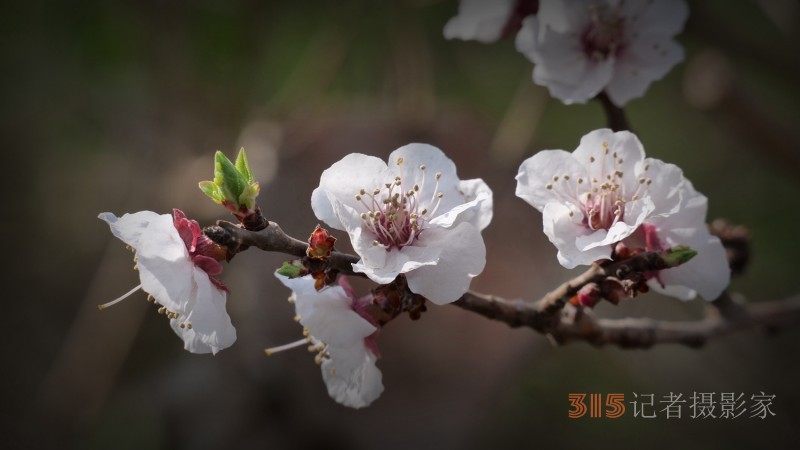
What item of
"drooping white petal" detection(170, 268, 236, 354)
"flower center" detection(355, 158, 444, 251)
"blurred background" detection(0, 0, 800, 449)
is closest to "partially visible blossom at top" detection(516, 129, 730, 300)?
"flower center" detection(355, 158, 444, 251)

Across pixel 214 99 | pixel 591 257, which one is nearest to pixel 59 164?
pixel 214 99

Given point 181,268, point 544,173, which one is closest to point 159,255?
point 181,268

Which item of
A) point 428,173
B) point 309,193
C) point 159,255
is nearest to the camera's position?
point 159,255

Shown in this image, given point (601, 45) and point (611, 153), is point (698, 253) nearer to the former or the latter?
point (611, 153)

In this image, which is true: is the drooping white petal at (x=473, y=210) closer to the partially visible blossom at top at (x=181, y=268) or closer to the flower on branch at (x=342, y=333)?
the flower on branch at (x=342, y=333)

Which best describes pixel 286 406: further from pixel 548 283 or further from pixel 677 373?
pixel 677 373

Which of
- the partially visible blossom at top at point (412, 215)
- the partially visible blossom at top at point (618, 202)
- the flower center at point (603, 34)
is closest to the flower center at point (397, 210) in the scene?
the partially visible blossom at top at point (412, 215)

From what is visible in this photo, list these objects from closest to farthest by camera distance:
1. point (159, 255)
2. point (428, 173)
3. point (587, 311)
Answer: point (159, 255), point (428, 173), point (587, 311)
